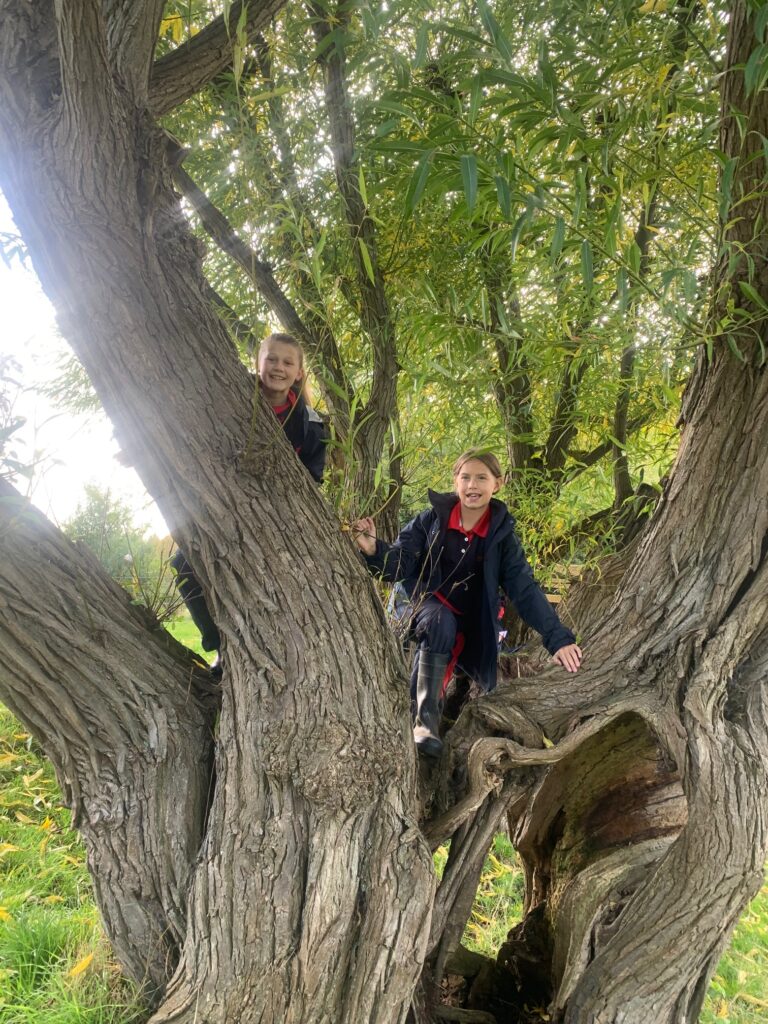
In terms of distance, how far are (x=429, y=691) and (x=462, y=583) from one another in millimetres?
385

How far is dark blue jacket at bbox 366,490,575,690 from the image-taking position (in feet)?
7.13

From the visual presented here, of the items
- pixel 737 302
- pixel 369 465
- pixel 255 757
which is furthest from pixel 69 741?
pixel 737 302

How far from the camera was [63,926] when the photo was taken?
2.26 metres

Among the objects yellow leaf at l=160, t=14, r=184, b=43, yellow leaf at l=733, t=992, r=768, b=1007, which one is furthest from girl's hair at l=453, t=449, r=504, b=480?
yellow leaf at l=733, t=992, r=768, b=1007

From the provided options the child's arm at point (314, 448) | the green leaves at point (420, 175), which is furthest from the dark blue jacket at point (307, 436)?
the green leaves at point (420, 175)

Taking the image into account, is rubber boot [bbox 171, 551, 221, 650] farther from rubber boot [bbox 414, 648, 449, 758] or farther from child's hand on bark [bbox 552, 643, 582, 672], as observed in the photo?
child's hand on bark [bbox 552, 643, 582, 672]

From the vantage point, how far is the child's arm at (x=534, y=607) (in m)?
2.07

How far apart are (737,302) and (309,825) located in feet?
5.36

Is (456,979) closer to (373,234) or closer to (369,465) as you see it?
(369,465)

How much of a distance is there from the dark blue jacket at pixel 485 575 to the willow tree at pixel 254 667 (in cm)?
35

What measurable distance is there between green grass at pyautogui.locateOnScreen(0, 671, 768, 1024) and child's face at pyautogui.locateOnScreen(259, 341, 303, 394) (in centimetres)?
92

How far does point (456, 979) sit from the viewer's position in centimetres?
238

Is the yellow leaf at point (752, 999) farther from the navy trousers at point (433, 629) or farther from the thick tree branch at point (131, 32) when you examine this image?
the thick tree branch at point (131, 32)

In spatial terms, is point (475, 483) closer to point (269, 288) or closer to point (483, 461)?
point (483, 461)
